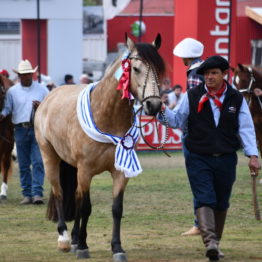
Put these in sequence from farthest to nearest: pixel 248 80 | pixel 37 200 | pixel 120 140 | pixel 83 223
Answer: pixel 248 80, pixel 37 200, pixel 83 223, pixel 120 140

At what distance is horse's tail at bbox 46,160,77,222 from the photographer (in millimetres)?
9812

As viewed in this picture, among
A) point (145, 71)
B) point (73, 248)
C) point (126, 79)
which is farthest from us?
point (73, 248)

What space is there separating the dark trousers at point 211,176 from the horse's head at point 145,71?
72cm

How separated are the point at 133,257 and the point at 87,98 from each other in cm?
167

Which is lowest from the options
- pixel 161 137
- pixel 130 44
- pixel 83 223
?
pixel 161 137

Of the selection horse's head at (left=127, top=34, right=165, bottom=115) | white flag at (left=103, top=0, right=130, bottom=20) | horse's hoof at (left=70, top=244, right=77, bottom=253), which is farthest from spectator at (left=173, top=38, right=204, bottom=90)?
white flag at (left=103, top=0, right=130, bottom=20)

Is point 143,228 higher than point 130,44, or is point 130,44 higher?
point 130,44

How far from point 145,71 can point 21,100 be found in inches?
207

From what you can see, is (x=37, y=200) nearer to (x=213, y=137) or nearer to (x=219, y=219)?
(x=219, y=219)

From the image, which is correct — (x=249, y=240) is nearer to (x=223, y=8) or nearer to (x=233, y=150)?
(x=233, y=150)

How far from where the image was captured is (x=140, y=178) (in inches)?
645

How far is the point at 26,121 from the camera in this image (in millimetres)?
12898

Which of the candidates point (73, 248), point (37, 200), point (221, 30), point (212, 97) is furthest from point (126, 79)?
point (221, 30)

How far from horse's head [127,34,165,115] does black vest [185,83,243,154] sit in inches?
14.7
